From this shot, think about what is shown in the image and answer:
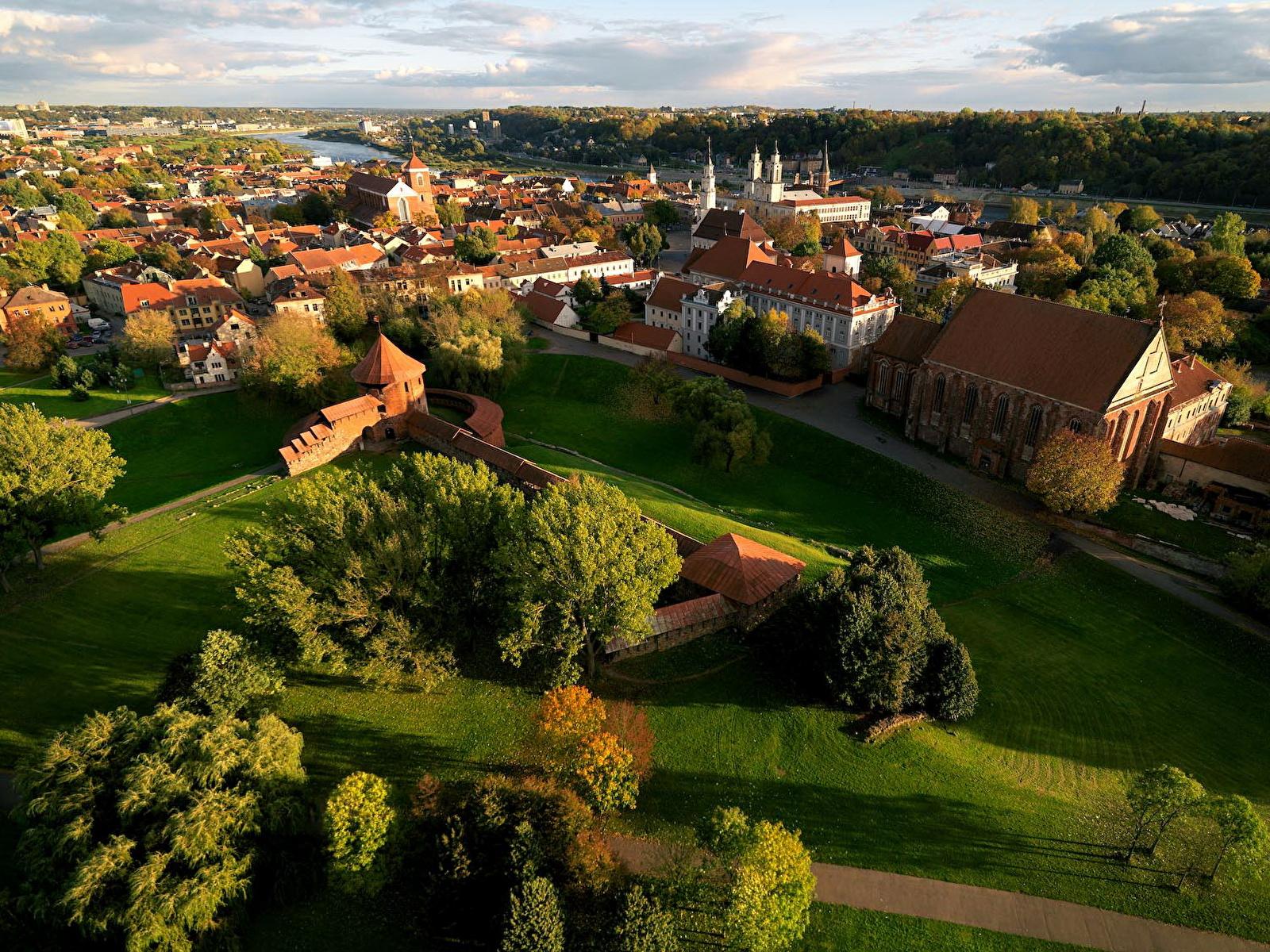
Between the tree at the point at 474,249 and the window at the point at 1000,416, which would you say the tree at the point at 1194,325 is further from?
the tree at the point at 474,249

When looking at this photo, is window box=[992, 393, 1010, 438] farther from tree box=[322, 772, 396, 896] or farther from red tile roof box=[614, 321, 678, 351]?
tree box=[322, 772, 396, 896]

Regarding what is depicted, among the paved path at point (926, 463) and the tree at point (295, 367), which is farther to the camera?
the tree at point (295, 367)

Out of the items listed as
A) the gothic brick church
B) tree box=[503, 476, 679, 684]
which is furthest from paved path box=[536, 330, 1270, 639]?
tree box=[503, 476, 679, 684]

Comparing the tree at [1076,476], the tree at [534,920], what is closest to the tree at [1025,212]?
the tree at [1076,476]

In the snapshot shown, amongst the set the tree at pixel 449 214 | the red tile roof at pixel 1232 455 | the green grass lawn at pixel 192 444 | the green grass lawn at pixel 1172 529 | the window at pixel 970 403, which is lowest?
the green grass lawn at pixel 192 444

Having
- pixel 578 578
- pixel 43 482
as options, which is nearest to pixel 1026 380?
pixel 578 578

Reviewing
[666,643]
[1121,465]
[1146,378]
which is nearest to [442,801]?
[666,643]

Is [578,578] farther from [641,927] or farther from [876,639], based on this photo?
[641,927]
